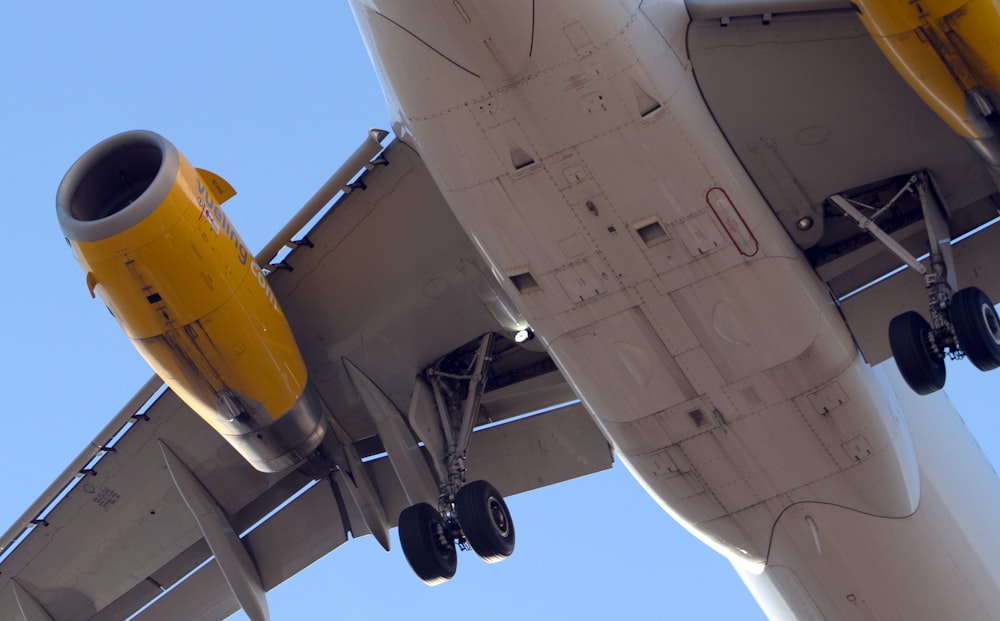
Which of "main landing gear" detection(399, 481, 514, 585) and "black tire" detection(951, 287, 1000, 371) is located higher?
"main landing gear" detection(399, 481, 514, 585)

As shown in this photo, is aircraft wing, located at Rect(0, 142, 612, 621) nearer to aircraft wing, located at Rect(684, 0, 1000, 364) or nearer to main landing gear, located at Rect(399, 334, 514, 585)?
main landing gear, located at Rect(399, 334, 514, 585)

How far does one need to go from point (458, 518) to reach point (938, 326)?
451 cm

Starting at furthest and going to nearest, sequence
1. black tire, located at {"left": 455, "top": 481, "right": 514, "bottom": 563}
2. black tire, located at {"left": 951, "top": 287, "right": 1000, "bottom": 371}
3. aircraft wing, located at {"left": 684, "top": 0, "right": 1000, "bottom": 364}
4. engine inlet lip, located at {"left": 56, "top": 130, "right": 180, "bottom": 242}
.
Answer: black tire, located at {"left": 455, "top": 481, "right": 514, "bottom": 563}
aircraft wing, located at {"left": 684, "top": 0, "right": 1000, "bottom": 364}
black tire, located at {"left": 951, "top": 287, "right": 1000, "bottom": 371}
engine inlet lip, located at {"left": 56, "top": 130, "right": 180, "bottom": 242}

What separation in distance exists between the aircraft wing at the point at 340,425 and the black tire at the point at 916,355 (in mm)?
3462

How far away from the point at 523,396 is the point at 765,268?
3.52 m

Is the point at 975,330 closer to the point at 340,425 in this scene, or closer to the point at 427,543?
the point at 427,543

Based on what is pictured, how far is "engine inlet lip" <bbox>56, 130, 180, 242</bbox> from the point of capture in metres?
11.5

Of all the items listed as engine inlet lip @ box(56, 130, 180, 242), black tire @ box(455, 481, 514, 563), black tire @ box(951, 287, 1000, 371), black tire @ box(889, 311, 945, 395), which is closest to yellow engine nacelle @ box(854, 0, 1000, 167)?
black tire @ box(951, 287, 1000, 371)

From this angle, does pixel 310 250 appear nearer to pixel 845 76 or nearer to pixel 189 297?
pixel 189 297

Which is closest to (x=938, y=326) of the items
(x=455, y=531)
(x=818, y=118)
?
(x=818, y=118)

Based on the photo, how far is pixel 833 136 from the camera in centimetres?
1235

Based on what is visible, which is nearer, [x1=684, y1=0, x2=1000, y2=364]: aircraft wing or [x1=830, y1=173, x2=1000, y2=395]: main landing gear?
[x1=830, y1=173, x2=1000, y2=395]: main landing gear

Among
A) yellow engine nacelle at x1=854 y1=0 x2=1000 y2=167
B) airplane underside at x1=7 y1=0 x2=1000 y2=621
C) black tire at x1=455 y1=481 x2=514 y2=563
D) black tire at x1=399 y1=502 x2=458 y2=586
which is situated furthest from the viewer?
black tire at x1=399 y1=502 x2=458 y2=586

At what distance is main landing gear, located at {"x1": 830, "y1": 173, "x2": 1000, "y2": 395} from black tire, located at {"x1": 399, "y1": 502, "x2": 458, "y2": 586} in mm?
4424
